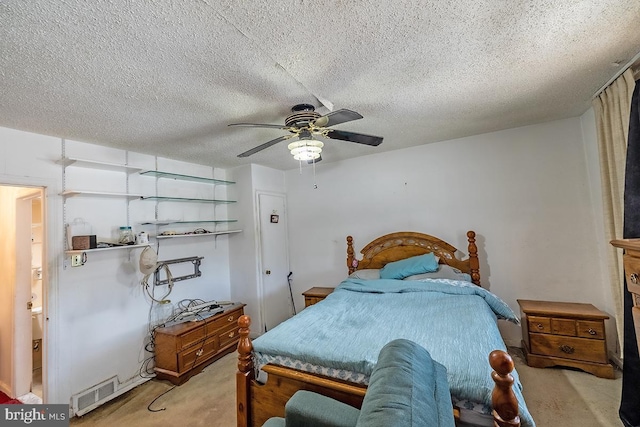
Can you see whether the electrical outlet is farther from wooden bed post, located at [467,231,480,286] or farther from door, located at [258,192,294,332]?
wooden bed post, located at [467,231,480,286]

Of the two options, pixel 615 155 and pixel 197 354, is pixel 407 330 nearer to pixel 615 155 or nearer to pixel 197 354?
pixel 615 155

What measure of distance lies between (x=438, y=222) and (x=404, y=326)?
186 cm

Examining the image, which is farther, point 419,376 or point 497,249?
point 497,249

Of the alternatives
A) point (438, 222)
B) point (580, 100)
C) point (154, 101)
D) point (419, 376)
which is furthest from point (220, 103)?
point (580, 100)

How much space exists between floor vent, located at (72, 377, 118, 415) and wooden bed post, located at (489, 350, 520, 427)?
3.20 m

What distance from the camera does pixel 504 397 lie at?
3.63ft

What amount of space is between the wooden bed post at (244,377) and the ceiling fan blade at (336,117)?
1.44 m

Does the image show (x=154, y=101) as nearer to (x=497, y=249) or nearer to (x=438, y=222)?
(x=438, y=222)

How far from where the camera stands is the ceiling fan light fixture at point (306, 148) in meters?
1.99

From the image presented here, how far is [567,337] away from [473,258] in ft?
3.32

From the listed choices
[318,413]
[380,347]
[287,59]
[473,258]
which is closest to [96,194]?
[287,59]

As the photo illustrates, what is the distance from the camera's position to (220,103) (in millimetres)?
1998

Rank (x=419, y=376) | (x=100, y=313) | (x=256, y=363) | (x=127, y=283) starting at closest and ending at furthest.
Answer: (x=419, y=376), (x=256, y=363), (x=100, y=313), (x=127, y=283)

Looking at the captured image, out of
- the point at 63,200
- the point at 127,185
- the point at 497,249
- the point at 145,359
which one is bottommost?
the point at 145,359
